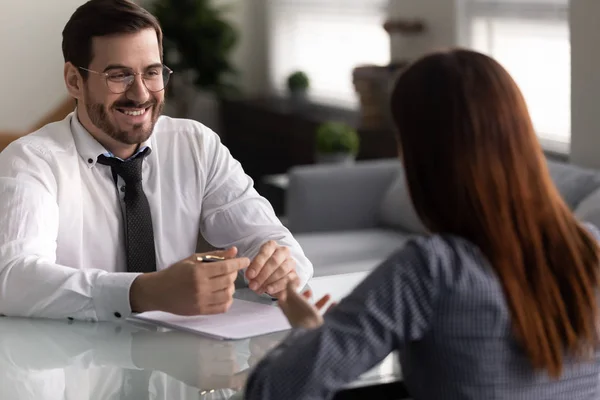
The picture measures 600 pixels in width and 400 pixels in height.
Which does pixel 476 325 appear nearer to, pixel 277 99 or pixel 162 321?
pixel 162 321

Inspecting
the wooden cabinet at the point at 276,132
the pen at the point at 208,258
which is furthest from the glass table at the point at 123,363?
the wooden cabinet at the point at 276,132

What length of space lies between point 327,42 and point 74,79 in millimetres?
4370

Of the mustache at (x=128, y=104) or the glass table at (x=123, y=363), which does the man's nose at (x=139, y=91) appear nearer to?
the mustache at (x=128, y=104)

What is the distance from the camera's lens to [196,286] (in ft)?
5.65

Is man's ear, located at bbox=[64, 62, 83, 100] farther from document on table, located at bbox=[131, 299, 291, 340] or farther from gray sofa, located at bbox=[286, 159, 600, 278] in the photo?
gray sofa, located at bbox=[286, 159, 600, 278]

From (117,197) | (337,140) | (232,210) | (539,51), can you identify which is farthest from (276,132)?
(117,197)

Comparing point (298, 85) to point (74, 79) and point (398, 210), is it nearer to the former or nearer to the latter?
point (398, 210)

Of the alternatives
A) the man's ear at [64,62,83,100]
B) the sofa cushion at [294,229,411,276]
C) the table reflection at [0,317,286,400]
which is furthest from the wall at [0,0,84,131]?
the table reflection at [0,317,286,400]

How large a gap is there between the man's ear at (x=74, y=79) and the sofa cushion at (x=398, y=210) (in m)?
2.19

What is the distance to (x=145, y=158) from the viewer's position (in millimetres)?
2342

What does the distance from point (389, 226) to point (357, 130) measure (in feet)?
3.63

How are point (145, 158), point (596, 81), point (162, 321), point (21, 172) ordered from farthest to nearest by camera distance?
1. point (596, 81)
2. point (145, 158)
3. point (21, 172)
4. point (162, 321)

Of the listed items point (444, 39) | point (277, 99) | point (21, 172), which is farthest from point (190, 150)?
point (277, 99)

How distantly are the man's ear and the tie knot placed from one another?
6.5 inches
